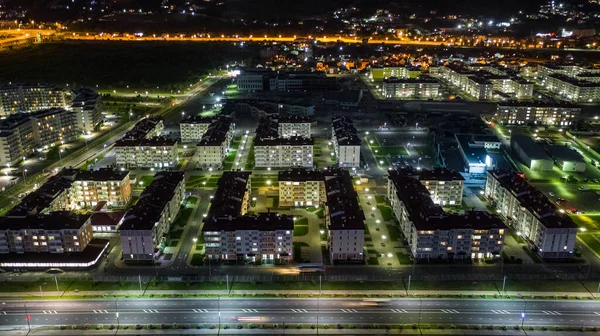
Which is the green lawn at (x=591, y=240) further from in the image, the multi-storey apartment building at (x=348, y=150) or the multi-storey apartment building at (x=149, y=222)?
the multi-storey apartment building at (x=149, y=222)

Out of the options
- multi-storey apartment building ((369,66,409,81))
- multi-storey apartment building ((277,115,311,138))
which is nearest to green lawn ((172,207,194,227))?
multi-storey apartment building ((277,115,311,138))

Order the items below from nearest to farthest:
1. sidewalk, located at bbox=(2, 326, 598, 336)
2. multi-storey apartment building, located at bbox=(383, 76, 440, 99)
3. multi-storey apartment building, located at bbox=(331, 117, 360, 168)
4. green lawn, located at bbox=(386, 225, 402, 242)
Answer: sidewalk, located at bbox=(2, 326, 598, 336)
green lawn, located at bbox=(386, 225, 402, 242)
multi-storey apartment building, located at bbox=(331, 117, 360, 168)
multi-storey apartment building, located at bbox=(383, 76, 440, 99)

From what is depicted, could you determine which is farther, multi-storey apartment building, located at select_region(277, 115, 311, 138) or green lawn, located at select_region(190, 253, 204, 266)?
multi-storey apartment building, located at select_region(277, 115, 311, 138)

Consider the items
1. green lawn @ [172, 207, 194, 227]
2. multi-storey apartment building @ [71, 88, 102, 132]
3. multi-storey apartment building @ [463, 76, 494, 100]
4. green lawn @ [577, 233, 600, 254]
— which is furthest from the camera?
multi-storey apartment building @ [463, 76, 494, 100]

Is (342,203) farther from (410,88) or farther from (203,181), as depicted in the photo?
(410,88)

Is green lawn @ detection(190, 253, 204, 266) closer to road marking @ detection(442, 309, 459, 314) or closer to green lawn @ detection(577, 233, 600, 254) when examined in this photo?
road marking @ detection(442, 309, 459, 314)

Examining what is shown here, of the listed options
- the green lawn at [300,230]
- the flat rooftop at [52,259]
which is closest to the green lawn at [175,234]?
the flat rooftop at [52,259]

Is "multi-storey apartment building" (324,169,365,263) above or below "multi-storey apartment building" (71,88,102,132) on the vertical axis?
below

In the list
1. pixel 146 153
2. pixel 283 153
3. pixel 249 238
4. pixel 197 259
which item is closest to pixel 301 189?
pixel 249 238
